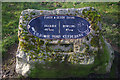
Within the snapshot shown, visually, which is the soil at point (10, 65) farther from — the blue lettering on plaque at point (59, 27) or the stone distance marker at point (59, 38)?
the blue lettering on plaque at point (59, 27)

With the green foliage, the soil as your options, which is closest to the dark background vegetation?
the soil

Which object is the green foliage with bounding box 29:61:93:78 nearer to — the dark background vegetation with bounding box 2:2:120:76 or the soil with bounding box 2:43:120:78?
the soil with bounding box 2:43:120:78

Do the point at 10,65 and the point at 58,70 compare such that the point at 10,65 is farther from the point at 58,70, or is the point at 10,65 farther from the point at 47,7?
the point at 47,7

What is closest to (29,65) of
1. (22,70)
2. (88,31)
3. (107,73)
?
(22,70)

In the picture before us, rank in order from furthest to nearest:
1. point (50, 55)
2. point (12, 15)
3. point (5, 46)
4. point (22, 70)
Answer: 1. point (12, 15)
2. point (5, 46)
3. point (22, 70)
4. point (50, 55)

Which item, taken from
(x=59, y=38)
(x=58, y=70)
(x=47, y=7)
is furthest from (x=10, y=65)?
(x=47, y=7)

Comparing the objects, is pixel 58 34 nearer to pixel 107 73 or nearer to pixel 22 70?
pixel 22 70
